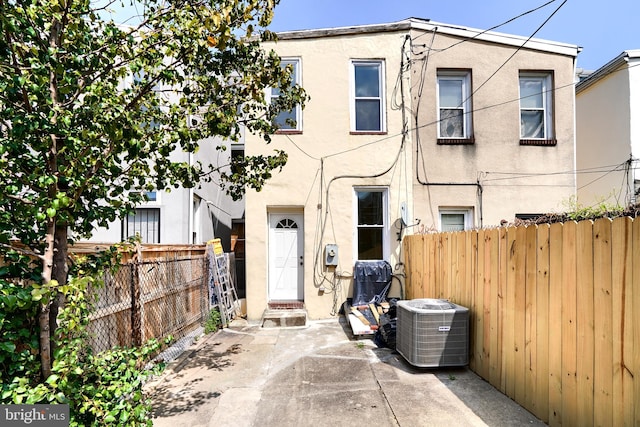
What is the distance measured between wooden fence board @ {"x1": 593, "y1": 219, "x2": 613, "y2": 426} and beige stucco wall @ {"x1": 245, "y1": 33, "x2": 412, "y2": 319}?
195 inches

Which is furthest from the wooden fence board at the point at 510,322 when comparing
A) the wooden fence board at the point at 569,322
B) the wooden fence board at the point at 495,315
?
the wooden fence board at the point at 569,322

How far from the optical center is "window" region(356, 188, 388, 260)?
304 inches

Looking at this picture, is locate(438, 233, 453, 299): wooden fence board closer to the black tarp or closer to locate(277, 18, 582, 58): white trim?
the black tarp

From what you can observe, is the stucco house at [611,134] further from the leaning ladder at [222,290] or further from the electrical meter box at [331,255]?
the leaning ladder at [222,290]

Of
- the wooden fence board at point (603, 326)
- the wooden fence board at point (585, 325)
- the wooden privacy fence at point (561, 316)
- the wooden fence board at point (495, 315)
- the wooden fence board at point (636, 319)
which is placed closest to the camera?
the wooden fence board at point (636, 319)

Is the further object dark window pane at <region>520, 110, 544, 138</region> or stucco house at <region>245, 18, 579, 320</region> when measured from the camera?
dark window pane at <region>520, 110, 544, 138</region>

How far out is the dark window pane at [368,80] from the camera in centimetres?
791

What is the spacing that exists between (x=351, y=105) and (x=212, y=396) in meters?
6.35

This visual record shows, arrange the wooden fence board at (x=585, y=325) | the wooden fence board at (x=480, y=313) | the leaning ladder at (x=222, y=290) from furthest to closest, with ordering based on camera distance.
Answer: the leaning ladder at (x=222, y=290), the wooden fence board at (x=480, y=313), the wooden fence board at (x=585, y=325)

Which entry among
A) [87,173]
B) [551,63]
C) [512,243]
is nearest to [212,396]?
[87,173]

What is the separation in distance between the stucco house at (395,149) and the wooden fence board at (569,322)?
4514 millimetres

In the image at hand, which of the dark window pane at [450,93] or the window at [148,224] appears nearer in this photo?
the window at [148,224]

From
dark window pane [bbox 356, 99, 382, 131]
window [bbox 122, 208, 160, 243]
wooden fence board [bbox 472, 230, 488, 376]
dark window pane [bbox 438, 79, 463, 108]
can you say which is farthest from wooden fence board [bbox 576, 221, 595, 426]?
window [bbox 122, 208, 160, 243]

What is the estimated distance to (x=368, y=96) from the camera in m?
7.91
